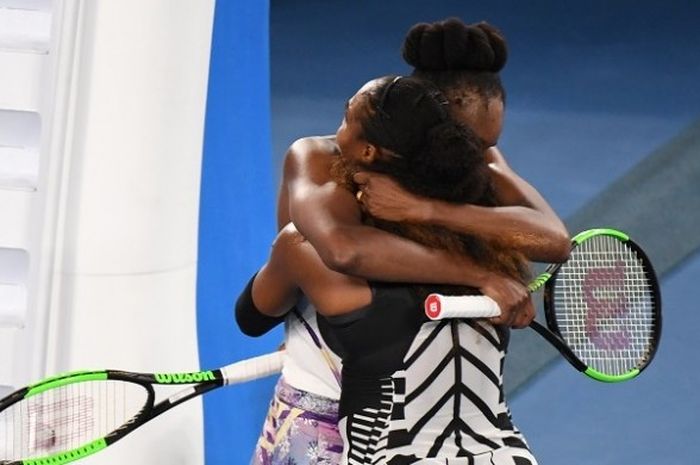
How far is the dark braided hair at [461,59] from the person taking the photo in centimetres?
197

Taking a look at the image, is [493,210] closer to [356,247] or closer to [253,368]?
[356,247]

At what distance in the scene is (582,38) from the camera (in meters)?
5.44

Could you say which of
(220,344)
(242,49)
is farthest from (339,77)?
(220,344)

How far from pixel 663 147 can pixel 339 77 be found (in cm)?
120

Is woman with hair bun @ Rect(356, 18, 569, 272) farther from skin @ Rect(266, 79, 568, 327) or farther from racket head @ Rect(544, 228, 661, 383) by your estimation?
racket head @ Rect(544, 228, 661, 383)

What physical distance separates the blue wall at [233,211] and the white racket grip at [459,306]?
705 mm

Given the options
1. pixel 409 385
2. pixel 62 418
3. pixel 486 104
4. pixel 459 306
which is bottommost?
pixel 62 418

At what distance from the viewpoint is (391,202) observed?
177 centimetres

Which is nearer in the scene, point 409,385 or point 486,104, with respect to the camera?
point 409,385

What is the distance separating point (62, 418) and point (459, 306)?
65 cm

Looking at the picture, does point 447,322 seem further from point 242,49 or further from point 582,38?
point 582,38

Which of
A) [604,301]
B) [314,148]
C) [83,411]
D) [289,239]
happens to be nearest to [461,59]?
[314,148]

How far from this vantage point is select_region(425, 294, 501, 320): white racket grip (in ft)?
5.63

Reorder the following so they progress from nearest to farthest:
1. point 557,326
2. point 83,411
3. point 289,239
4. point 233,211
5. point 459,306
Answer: point 459,306, point 289,239, point 83,411, point 557,326, point 233,211
